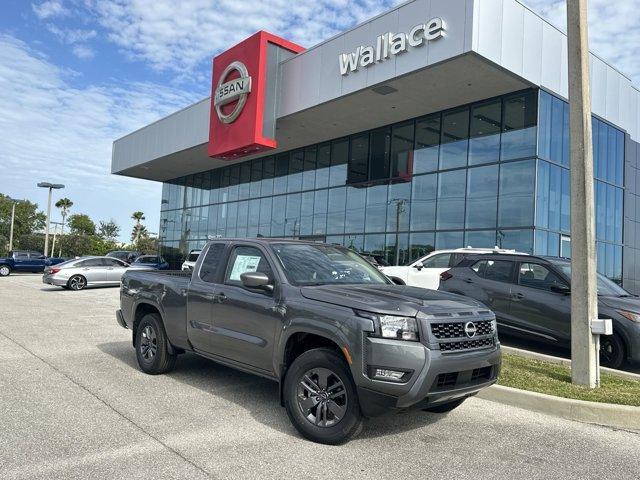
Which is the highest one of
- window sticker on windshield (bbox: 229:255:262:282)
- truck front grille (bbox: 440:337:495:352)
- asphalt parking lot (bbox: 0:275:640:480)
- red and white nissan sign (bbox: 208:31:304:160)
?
red and white nissan sign (bbox: 208:31:304:160)

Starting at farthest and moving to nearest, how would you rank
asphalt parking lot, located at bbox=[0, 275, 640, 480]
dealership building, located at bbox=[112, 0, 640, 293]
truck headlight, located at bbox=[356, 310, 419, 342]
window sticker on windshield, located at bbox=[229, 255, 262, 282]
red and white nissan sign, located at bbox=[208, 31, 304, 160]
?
red and white nissan sign, located at bbox=[208, 31, 304, 160] → dealership building, located at bbox=[112, 0, 640, 293] → window sticker on windshield, located at bbox=[229, 255, 262, 282] → truck headlight, located at bbox=[356, 310, 419, 342] → asphalt parking lot, located at bbox=[0, 275, 640, 480]

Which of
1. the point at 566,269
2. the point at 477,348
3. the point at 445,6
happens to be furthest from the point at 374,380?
the point at 445,6

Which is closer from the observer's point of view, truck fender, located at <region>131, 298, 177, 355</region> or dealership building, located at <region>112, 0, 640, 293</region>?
truck fender, located at <region>131, 298, 177, 355</region>

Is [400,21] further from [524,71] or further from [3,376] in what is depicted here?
[3,376]

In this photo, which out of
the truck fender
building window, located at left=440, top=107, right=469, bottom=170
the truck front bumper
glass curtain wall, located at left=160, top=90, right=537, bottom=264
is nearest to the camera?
the truck front bumper

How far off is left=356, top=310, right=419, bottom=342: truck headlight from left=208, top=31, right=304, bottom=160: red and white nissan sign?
17851 mm

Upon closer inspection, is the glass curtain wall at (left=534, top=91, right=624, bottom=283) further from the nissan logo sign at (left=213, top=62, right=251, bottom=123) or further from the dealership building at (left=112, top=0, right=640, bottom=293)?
the nissan logo sign at (left=213, top=62, right=251, bottom=123)

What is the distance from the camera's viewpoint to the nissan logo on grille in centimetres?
2186

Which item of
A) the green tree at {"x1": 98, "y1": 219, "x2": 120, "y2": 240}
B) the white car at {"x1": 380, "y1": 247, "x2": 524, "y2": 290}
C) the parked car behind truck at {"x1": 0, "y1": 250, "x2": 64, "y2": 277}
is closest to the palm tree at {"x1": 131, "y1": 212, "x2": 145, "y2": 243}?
the green tree at {"x1": 98, "y1": 219, "x2": 120, "y2": 240}

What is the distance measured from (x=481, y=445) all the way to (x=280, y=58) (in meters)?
19.7

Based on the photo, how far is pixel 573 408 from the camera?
226 inches

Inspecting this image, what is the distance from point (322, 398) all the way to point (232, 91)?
65.0 feet

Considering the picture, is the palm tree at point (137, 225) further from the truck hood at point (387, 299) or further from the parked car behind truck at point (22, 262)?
the truck hood at point (387, 299)

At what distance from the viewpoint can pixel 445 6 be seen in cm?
1555
